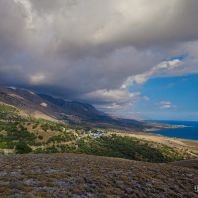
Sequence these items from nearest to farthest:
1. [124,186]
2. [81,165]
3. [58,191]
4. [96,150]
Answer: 1. [58,191]
2. [124,186]
3. [81,165]
4. [96,150]

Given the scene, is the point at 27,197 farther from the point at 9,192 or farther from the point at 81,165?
the point at 81,165

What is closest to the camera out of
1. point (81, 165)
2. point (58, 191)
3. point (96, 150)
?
point (58, 191)

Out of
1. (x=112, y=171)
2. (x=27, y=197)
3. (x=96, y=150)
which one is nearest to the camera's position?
(x=27, y=197)

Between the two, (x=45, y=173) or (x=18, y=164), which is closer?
(x=45, y=173)

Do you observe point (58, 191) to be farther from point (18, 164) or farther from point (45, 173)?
point (18, 164)

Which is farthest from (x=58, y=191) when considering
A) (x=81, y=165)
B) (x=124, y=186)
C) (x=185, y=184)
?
(x=185, y=184)

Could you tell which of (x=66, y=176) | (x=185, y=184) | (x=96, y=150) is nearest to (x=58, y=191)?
(x=66, y=176)
